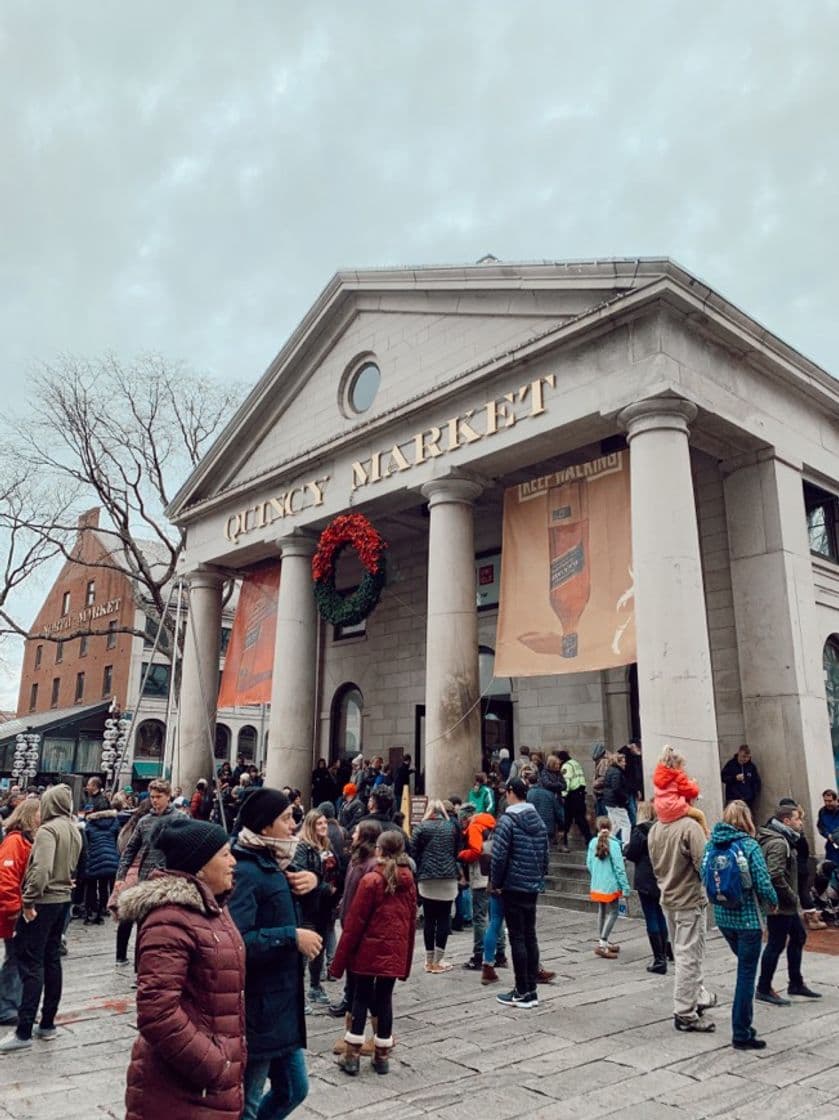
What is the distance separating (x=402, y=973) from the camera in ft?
18.1

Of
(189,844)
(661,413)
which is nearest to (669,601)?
(661,413)

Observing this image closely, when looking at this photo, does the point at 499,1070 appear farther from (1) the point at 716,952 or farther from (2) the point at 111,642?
(2) the point at 111,642

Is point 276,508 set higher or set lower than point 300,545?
higher

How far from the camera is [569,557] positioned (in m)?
14.5

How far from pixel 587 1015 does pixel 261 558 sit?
1679 cm

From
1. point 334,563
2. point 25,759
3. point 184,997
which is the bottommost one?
point 184,997

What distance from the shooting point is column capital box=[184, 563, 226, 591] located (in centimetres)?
2289

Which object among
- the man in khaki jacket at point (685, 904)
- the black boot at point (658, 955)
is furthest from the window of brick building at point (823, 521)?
the man in khaki jacket at point (685, 904)

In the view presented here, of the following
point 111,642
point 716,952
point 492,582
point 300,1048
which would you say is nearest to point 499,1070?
point 300,1048

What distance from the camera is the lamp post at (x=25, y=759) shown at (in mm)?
32006

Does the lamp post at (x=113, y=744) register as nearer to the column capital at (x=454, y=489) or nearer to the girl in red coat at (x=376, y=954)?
the column capital at (x=454, y=489)

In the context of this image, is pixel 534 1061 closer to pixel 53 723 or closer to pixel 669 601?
pixel 669 601

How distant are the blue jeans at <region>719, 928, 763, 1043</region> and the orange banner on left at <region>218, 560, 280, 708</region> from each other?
15.4 metres

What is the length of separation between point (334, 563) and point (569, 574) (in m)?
6.25
